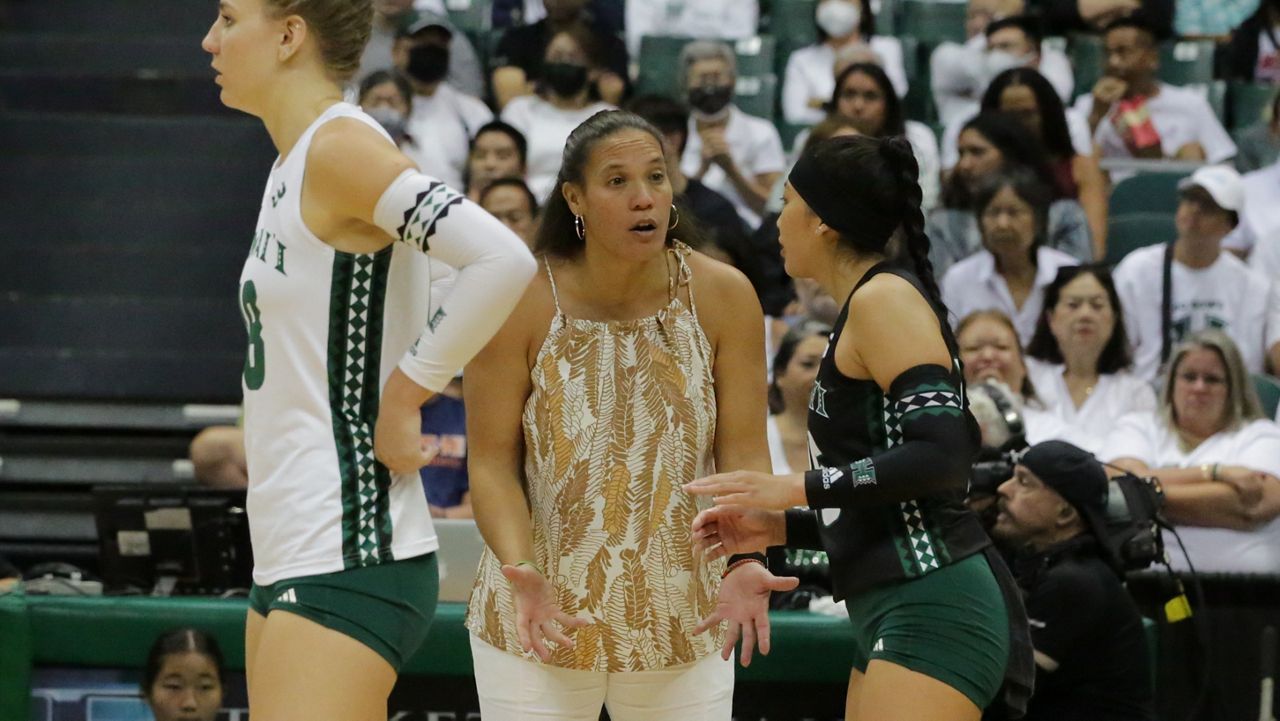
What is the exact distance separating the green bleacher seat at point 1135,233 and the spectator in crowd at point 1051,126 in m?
0.05

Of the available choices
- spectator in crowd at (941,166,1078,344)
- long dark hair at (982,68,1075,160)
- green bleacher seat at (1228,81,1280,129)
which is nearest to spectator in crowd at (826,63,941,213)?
long dark hair at (982,68,1075,160)

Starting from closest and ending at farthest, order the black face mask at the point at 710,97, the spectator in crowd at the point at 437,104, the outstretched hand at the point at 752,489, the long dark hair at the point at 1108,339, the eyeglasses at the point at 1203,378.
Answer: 1. the outstretched hand at the point at 752,489
2. the eyeglasses at the point at 1203,378
3. the long dark hair at the point at 1108,339
4. the spectator in crowd at the point at 437,104
5. the black face mask at the point at 710,97

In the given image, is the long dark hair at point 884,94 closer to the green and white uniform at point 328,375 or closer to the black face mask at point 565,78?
the black face mask at point 565,78

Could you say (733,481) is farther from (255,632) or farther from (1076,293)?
(1076,293)

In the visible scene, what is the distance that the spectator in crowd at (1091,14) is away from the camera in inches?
402

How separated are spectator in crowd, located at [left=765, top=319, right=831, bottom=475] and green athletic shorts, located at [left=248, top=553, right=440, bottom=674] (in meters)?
3.28

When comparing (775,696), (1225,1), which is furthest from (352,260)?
(1225,1)

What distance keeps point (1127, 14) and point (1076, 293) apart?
335 cm

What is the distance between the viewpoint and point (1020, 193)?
762 cm

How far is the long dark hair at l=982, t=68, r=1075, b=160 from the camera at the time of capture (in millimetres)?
8453

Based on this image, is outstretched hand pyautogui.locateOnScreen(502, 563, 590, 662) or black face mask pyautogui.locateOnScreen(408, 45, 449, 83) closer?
outstretched hand pyautogui.locateOnScreen(502, 563, 590, 662)

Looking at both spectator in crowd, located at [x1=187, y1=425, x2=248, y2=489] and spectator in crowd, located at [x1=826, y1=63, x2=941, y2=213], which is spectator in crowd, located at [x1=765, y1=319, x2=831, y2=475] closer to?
spectator in crowd, located at [x1=187, y1=425, x2=248, y2=489]

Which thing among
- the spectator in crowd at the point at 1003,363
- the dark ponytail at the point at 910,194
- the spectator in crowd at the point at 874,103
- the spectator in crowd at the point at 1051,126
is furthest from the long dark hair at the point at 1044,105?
the dark ponytail at the point at 910,194

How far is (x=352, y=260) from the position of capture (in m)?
2.86
